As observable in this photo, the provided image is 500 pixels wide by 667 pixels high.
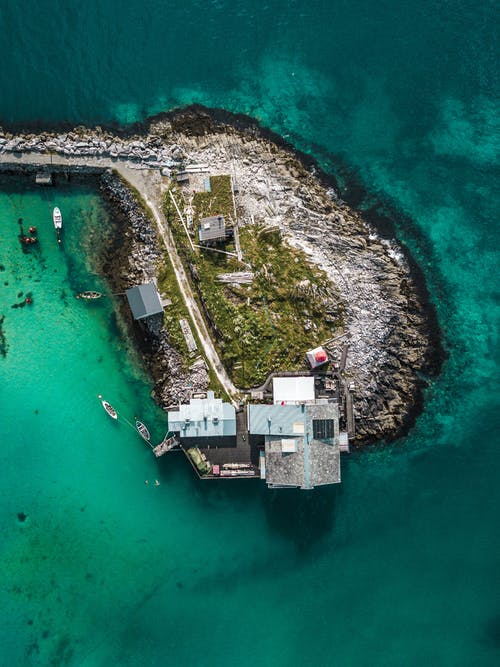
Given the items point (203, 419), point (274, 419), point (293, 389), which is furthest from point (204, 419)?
point (293, 389)

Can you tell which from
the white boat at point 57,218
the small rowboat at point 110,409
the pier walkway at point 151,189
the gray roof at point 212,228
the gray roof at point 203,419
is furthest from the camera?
the small rowboat at point 110,409

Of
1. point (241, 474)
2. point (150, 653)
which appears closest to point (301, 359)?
point (241, 474)

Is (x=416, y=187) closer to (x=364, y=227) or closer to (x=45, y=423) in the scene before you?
(x=364, y=227)

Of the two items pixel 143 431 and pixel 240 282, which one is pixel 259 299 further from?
pixel 143 431

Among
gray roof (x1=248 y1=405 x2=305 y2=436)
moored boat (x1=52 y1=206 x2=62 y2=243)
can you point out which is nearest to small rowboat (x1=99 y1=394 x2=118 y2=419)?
gray roof (x1=248 y1=405 x2=305 y2=436)

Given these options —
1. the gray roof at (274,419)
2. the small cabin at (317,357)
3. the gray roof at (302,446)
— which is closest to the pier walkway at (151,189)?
the gray roof at (274,419)

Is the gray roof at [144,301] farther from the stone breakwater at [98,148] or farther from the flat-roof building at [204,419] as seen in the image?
the stone breakwater at [98,148]

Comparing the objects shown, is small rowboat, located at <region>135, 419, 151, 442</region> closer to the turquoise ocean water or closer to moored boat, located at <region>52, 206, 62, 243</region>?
the turquoise ocean water
